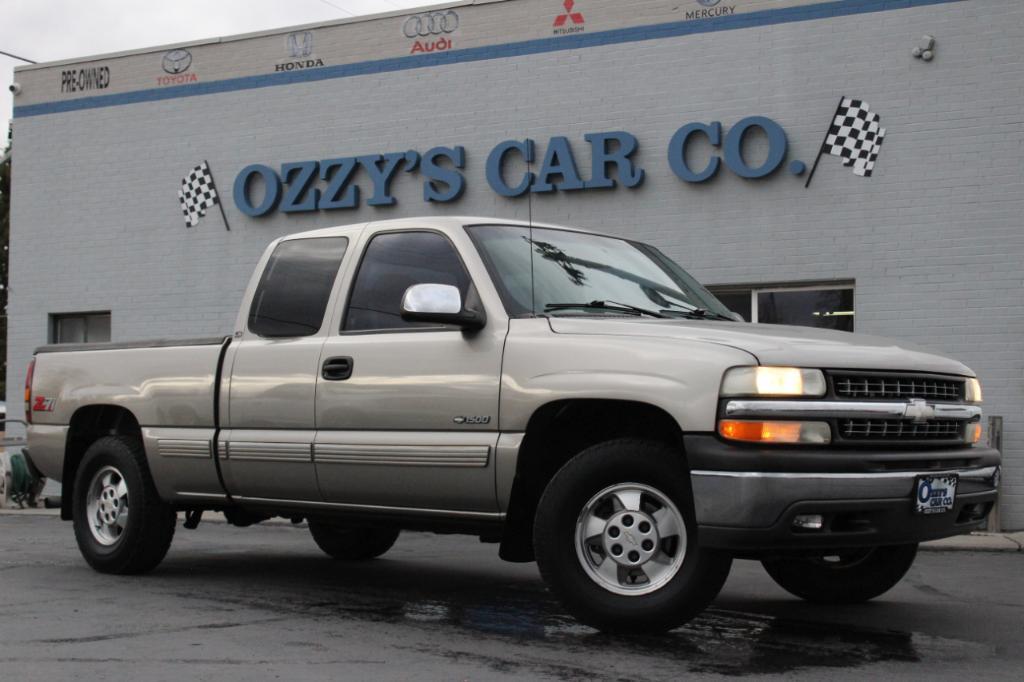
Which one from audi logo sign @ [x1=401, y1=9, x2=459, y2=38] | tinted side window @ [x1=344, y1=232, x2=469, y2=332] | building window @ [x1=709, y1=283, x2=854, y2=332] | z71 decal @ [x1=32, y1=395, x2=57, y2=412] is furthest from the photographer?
audi logo sign @ [x1=401, y1=9, x2=459, y2=38]

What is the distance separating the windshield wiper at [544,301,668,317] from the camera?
6500mm

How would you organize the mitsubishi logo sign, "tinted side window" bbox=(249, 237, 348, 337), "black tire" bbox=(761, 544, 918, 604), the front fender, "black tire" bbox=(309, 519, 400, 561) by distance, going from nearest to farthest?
1. the front fender
2. "black tire" bbox=(761, 544, 918, 604)
3. "tinted side window" bbox=(249, 237, 348, 337)
4. "black tire" bbox=(309, 519, 400, 561)
5. the mitsubishi logo sign

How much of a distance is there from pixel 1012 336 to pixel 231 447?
8.27 metres

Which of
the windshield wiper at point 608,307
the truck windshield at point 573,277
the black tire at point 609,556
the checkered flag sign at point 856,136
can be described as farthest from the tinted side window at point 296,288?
the checkered flag sign at point 856,136

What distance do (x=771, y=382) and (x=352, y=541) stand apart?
450cm

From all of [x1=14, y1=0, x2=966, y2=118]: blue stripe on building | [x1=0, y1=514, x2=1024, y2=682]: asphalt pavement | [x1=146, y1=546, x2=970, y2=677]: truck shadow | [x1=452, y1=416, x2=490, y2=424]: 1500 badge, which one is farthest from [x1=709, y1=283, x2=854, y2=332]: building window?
[x1=452, y1=416, x2=490, y2=424]: 1500 badge

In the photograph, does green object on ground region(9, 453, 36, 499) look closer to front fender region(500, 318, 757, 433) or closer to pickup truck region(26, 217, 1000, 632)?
pickup truck region(26, 217, 1000, 632)

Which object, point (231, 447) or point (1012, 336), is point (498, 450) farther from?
point (1012, 336)

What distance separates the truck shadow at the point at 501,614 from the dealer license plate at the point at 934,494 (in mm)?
618

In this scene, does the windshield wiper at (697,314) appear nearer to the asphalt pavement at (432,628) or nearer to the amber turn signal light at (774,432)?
the amber turn signal light at (774,432)

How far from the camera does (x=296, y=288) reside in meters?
Answer: 7.51

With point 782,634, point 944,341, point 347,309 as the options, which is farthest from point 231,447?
point 944,341

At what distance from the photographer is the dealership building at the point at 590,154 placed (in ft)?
43.0

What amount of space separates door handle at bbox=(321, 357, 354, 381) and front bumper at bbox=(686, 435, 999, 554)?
6.80 feet
